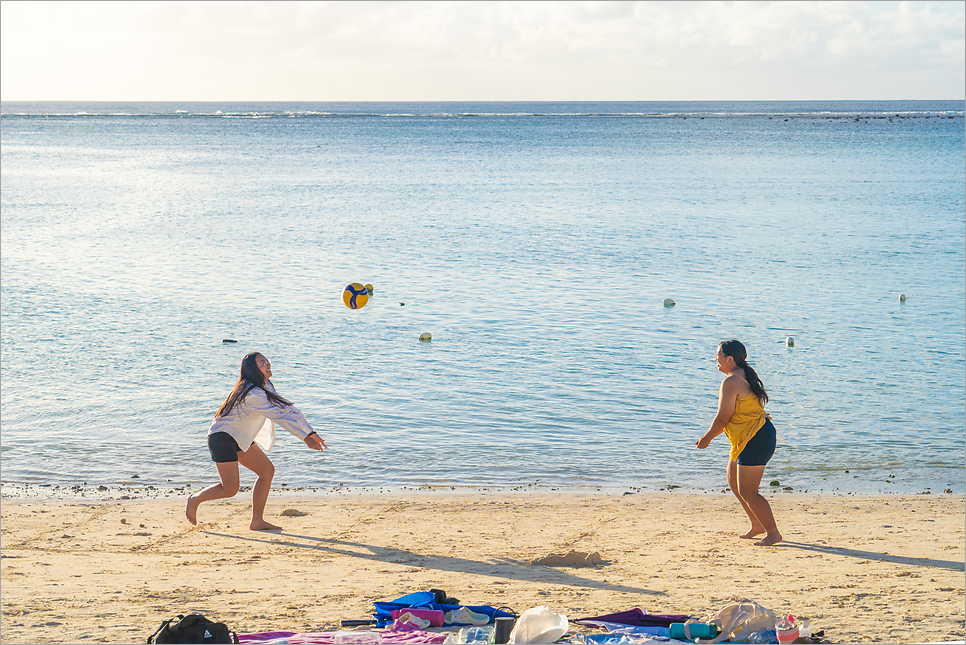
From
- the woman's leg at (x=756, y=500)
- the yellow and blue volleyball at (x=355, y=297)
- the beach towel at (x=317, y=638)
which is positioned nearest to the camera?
the beach towel at (x=317, y=638)

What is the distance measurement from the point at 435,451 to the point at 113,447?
12.8 feet

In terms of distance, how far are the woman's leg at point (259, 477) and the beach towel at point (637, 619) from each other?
3.20 metres

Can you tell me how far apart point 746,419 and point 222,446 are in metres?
4.17

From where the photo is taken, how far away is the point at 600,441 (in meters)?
10.8

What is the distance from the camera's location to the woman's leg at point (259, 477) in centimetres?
738

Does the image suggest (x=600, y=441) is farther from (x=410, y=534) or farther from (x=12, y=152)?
(x=12, y=152)

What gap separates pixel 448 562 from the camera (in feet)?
22.6

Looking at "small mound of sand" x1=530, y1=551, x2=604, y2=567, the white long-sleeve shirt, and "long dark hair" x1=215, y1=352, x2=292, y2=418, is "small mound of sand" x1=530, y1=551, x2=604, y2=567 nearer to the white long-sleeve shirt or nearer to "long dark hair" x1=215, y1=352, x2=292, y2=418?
the white long-sleeve shirt

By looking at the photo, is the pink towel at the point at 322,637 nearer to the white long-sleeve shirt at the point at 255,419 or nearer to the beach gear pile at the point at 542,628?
the beach gear pile at the point at 542,628

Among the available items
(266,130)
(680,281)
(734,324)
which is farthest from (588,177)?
(266,130)

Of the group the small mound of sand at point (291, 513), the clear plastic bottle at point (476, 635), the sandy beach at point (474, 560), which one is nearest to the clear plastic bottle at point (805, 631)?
the sandy beach at point (474, 560)

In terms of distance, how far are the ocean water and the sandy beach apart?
108 centimetres

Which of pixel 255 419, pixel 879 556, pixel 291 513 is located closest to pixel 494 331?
pixel 291 513

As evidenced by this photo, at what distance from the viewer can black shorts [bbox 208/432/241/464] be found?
714 cm
